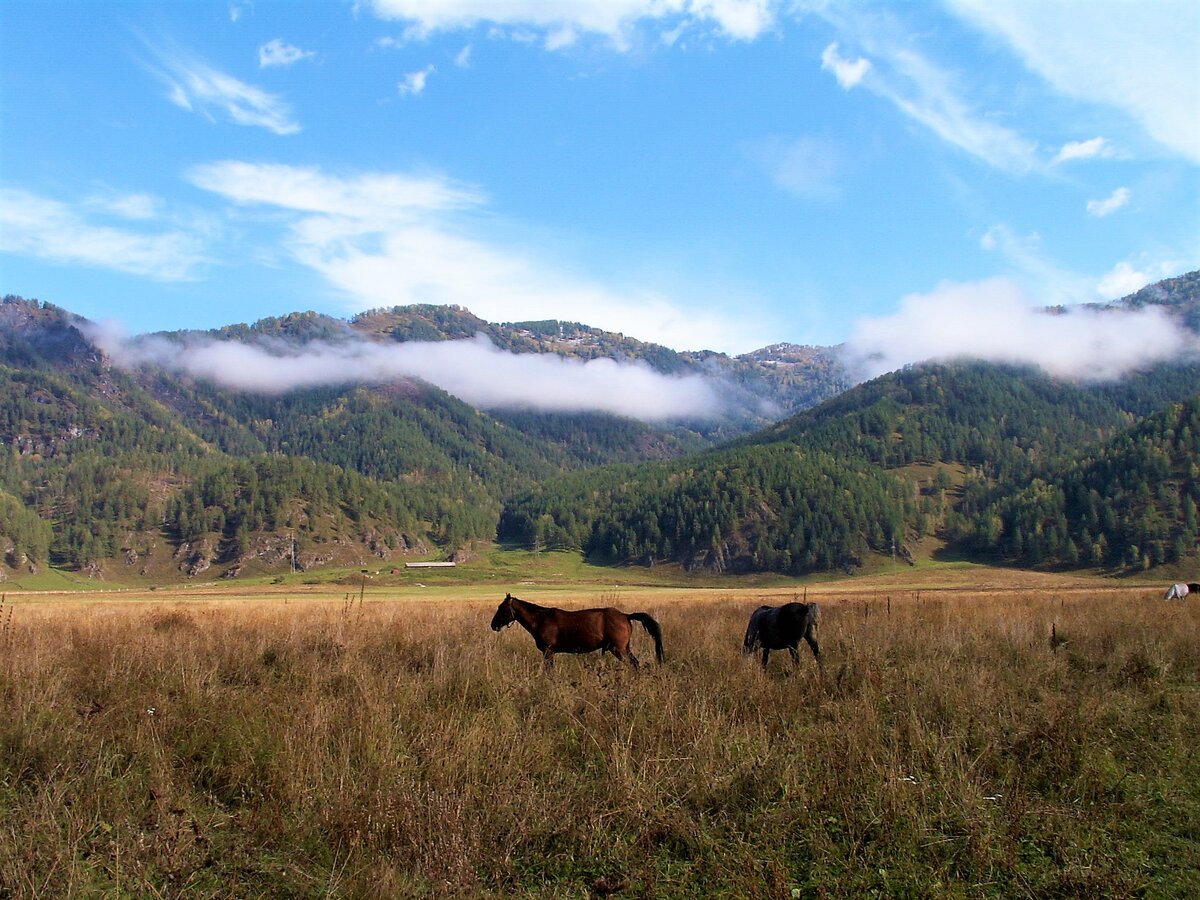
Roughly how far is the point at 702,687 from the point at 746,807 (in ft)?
11.2

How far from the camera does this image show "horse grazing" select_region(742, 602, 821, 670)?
1316 centimetres

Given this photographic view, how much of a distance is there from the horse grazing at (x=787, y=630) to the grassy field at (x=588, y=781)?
5.52ft

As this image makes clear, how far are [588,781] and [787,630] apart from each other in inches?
283

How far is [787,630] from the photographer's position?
43.8ft

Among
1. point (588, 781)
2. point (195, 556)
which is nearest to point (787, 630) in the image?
point (588, 781)

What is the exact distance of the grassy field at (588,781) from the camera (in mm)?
5293

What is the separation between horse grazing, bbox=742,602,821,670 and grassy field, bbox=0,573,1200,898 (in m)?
1.68

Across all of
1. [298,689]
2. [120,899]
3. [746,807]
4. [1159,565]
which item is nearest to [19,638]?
[298,689]

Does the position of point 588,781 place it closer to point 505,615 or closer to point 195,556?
point 505,615

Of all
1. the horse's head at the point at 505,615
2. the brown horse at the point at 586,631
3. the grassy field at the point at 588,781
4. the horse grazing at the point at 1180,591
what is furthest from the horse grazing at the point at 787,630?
the horse grazing at the point at 1180,591

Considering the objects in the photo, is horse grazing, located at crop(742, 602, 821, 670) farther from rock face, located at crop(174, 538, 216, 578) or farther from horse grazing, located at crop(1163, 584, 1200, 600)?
rock face, located at crop(174, 538, 216, 578)

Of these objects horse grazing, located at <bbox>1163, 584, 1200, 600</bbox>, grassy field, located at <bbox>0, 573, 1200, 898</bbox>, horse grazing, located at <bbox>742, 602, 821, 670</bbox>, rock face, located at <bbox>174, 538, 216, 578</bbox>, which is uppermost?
horse grazing, located at <bbox>742, 602, 821, 670</bbox>

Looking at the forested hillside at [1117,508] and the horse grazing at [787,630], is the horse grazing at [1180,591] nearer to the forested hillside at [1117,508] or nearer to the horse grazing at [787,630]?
the horse grazing at [787,630]

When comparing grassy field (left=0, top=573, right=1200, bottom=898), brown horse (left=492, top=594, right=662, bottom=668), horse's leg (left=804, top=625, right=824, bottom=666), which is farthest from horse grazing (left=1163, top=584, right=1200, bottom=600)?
brown horse (left=492, top=594, right=662, bottom=668)
